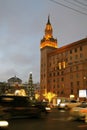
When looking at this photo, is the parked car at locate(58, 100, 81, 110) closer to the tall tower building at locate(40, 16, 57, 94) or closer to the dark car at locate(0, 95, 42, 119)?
the dark car at locate(0, 95, 42, 119)

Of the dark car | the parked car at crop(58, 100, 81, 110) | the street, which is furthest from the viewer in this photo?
the parked car at crop(58, 100, 81, 110)

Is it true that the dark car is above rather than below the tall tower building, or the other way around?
below

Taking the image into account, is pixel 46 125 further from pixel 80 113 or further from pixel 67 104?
pixel 67 104

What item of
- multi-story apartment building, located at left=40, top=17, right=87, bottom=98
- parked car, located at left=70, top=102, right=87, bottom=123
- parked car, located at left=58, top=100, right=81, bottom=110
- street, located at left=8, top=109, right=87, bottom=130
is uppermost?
multi-story apartment building, located at left=40, top=17, right=87, bottom=98

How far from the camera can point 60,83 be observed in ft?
387

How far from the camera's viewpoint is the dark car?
22.6 m

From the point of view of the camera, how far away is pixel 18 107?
75.4 ft

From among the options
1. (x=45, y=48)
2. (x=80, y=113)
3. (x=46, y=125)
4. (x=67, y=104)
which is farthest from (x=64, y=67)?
(x=46, y=125)

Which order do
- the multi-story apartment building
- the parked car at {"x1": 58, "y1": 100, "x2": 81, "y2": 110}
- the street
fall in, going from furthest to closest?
1. the multi-story apartment building
2. the parked car at {"x1": 58, "y1": 100, "x2": 81, "y2": 110}
3. the street

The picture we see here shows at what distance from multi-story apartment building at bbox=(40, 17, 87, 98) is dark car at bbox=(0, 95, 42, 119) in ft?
264

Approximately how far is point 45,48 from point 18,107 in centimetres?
11296

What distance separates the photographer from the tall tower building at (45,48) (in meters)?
129

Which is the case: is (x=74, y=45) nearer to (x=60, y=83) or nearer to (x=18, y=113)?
(x=60, y=83)

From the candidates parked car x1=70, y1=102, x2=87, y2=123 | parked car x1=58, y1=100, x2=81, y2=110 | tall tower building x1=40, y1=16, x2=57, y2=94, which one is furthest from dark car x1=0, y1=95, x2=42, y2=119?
tall tower building x1=40, y1=16, x2=57, y2=94
